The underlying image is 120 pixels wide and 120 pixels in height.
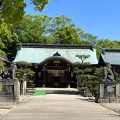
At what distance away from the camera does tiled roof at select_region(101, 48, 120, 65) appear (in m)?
45.7

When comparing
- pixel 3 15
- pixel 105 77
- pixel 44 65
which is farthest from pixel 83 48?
pixel 3 15

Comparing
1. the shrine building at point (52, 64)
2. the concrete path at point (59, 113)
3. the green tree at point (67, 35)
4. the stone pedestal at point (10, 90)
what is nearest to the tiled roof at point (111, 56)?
the shrine building at point (52, 64)

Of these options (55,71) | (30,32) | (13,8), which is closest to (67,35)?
(30,32)

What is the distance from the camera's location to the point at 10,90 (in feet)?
78.5

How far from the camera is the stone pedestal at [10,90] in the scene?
77.8 ft

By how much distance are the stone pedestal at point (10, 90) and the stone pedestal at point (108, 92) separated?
6491 mm

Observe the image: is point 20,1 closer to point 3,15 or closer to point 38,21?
point 3,15

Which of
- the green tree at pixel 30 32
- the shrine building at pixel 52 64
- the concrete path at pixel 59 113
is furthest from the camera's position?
the green tree at pixel 30 32

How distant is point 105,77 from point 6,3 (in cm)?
1645

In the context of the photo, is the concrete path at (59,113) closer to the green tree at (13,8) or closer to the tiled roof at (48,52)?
the green tree at (13,8)

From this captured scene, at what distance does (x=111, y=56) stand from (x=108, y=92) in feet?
77.6

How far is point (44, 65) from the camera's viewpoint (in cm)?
4747

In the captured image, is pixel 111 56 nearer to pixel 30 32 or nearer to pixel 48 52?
pixel 48 52

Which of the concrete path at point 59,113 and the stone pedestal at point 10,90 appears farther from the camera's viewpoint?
the stone pedestal at point 10,90
